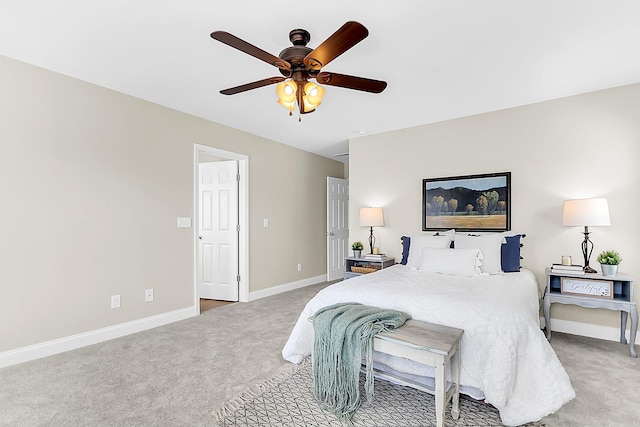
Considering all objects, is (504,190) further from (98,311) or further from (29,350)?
(29,350)

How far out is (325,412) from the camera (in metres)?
2.00

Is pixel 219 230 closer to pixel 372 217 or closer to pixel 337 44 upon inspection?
pixel 372 217

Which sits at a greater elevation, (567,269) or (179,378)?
(567,269)

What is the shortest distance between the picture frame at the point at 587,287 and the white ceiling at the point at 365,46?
1863 millimetres

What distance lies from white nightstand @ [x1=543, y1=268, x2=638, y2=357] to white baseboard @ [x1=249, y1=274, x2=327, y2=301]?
3524mm

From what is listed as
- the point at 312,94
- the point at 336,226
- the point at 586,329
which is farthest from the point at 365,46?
the point at 336,226

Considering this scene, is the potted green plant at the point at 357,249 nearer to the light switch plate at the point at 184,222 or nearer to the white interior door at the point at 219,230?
the white interior door at the point at 219,230

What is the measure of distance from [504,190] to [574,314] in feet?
4.81

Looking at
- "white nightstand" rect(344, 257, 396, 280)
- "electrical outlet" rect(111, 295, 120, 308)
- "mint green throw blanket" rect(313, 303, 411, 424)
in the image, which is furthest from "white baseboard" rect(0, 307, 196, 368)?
"mint green throw blanket" rect(313, 303, 411, 424)

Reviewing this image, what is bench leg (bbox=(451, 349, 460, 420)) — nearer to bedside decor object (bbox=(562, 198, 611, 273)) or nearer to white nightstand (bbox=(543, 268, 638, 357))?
white nightstand (bbox=(543, 268, 638, 357))

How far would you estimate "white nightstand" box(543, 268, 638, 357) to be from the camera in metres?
2.80

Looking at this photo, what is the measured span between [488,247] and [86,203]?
3.90 m

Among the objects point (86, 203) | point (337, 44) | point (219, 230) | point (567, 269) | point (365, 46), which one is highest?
point (365, 46)

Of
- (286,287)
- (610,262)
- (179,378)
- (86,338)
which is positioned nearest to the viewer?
(179,378)
